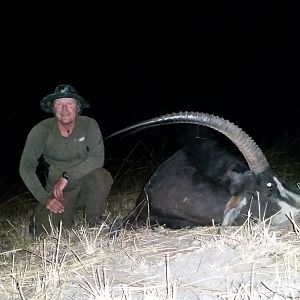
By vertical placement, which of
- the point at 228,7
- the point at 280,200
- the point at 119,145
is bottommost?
the point at 119,145

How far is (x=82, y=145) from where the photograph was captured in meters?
6.04

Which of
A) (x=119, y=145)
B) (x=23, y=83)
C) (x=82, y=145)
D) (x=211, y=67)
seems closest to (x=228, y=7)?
(x=211, y=67)

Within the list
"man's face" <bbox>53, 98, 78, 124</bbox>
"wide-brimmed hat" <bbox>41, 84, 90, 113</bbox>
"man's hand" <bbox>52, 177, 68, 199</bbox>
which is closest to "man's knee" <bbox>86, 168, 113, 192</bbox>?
"man's hand" <bbox>52, 177, 68, 199</bbox>

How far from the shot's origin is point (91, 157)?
6051mm

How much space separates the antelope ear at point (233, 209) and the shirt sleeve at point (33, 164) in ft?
5.20

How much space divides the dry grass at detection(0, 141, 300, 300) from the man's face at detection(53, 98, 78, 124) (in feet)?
3.46

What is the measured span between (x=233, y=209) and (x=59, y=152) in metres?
1.65

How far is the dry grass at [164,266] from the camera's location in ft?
11.4

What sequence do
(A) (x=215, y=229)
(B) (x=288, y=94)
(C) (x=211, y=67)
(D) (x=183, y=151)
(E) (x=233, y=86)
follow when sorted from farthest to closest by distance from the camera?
1. (C) (x=211, y=67)
2. (E) (x=233, y=86)
3. (B) (x=288, y=94)
4. (D) (x=183, y=151)
5. (A) (x=215, y=229)

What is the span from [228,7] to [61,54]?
6.46m

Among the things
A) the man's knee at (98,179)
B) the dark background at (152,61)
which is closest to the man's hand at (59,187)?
the man's knee at (98,179)

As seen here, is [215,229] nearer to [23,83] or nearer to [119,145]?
[119,145]

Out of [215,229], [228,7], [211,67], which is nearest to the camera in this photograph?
[215,229]

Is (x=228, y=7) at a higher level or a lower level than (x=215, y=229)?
higher
